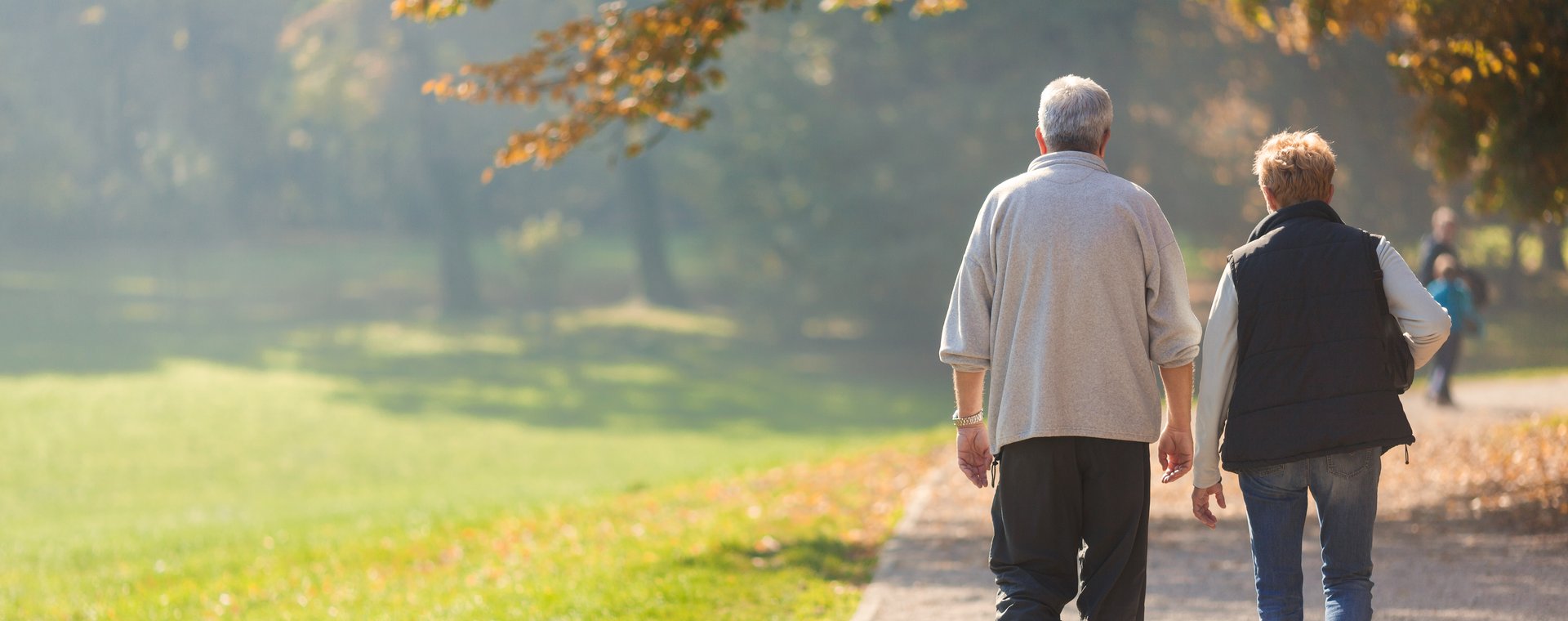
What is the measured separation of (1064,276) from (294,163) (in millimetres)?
51009

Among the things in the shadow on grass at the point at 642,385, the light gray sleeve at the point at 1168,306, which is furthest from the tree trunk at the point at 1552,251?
the light gray sleeve at the point at 1168,306

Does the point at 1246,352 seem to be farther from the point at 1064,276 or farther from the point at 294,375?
the point at 294,375

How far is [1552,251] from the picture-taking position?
2855 centimetres

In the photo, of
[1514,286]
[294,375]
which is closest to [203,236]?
[294,375]

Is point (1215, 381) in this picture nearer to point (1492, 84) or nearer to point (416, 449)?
point (1492, 84)

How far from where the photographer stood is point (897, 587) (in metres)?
6.61

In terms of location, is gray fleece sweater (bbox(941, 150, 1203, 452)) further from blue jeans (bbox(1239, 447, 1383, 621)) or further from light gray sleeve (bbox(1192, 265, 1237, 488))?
blue jeans (bbox(1239, 447, 1383, 621))

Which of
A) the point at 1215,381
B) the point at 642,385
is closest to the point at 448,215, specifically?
the point at 642,385

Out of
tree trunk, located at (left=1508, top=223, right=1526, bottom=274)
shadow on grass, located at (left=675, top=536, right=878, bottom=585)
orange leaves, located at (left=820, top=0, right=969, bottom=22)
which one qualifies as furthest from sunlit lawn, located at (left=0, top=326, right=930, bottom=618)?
tree trunk, located at (left=1508, top=223, right=1526, bottom=274)

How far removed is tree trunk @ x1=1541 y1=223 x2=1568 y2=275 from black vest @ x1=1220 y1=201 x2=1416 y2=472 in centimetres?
2517

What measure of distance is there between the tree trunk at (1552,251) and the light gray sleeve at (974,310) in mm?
25722

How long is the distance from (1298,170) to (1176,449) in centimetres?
91

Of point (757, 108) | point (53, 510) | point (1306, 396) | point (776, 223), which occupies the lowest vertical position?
point (53, 510)

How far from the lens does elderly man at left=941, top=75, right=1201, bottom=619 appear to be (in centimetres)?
379
